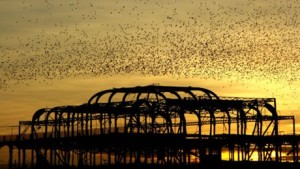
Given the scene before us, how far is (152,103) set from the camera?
7250 cm

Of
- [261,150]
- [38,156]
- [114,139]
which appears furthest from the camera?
[38,156]

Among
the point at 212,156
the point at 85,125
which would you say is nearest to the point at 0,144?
the point at 85,125

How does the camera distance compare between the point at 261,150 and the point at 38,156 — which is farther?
the point at 38,156

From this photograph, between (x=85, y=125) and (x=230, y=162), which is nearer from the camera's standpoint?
(x=230, y=162)

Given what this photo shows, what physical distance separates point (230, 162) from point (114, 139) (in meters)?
11.6

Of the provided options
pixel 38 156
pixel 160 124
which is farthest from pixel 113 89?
pixel 38 156

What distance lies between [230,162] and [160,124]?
44.8 feet

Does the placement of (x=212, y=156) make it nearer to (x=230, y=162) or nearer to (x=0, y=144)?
(x=230, y=162)

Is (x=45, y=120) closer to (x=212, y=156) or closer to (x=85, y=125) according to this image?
(x=85, y=125)

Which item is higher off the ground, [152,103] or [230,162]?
[152,103]

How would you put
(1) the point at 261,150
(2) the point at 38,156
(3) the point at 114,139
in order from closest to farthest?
(3) the point at 114,139, (1) the point at 261,150, (2) the point at 38,156

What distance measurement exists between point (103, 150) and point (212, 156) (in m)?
14.5

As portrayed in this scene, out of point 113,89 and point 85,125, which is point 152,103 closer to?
point 113,89

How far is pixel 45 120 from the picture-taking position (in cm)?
8375
